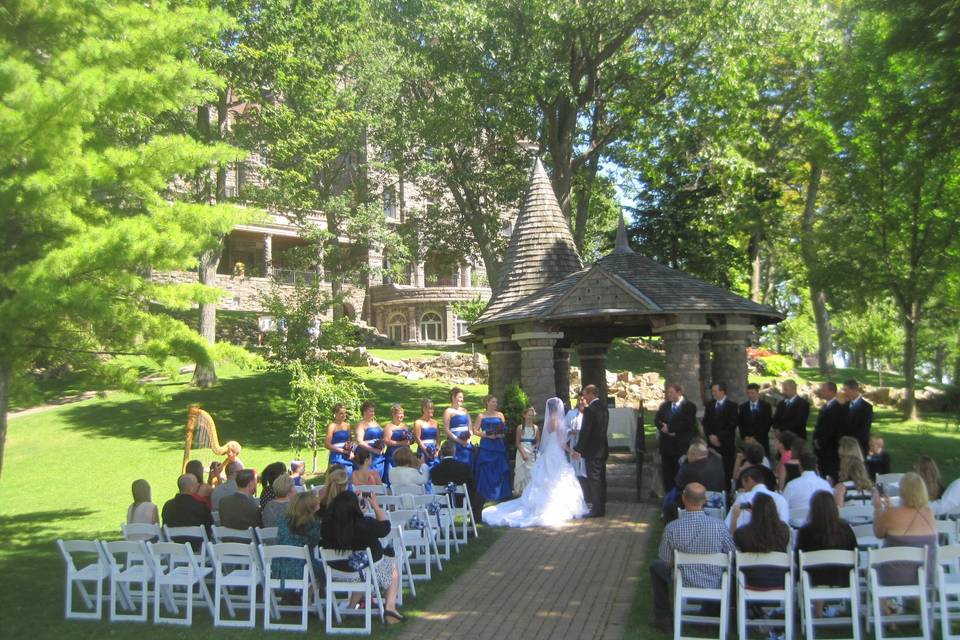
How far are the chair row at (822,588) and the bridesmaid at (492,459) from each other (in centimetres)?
670

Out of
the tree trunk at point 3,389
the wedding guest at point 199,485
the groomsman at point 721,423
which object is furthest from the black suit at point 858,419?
the tree trunk at point 3,389

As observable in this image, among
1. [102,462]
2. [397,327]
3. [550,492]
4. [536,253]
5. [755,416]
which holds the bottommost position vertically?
[102,462]

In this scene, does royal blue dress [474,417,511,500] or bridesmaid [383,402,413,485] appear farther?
royal blue dress [474,417,511,500]

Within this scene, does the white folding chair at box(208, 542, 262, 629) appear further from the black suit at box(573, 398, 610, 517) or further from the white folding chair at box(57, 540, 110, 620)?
the black suit at box(573, 398, 610, 517)

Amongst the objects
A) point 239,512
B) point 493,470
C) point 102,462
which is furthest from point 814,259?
point 239,512

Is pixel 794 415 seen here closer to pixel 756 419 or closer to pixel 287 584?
pixel 756 419

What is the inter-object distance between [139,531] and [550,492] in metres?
6.16

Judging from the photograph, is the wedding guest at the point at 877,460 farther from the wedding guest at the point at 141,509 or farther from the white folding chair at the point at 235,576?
the wedding guest at the point at 141,509

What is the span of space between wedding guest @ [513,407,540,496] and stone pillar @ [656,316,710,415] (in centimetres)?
286

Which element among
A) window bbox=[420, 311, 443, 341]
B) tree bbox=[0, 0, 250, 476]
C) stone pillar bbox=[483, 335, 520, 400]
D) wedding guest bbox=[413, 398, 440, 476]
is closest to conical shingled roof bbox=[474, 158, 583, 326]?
stone pillar bbox=[483, 335, 520, 400]

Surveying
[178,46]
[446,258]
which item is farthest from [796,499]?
[446,258]

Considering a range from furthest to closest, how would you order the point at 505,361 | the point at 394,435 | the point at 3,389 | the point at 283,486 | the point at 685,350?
the point at 505,361, the point at 685,350, the point at 394,435, the point at 3,389, the point at 283,486

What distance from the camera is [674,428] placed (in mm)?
12195

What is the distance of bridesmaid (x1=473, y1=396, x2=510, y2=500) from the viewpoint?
44.1 ft
